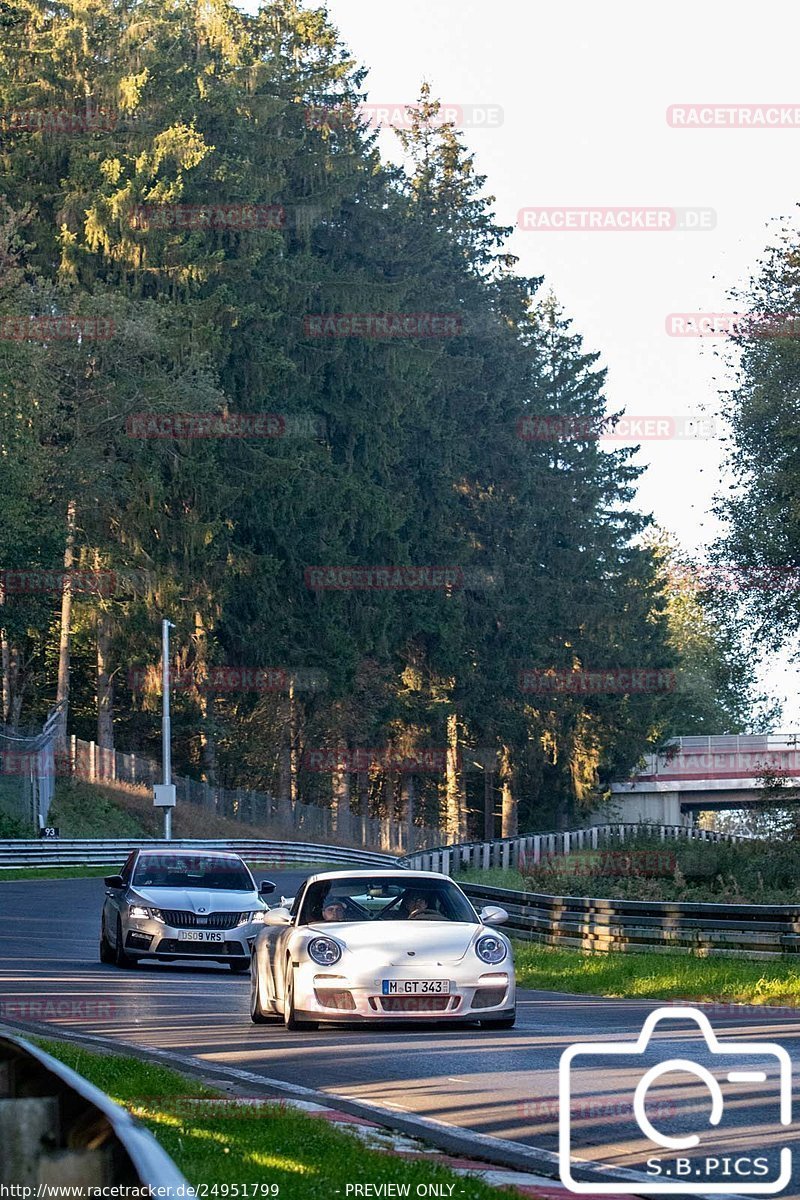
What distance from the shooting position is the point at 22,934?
93.8ft

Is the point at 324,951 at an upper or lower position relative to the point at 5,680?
lower

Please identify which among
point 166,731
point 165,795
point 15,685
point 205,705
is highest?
point 15,685

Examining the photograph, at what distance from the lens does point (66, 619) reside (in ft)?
198

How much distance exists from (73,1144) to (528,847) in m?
54.8

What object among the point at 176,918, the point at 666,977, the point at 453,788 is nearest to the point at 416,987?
the point at 666,977

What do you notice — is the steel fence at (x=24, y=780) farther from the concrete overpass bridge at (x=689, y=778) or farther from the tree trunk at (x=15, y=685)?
the concrete overpass bridge at (x=689, y=778)

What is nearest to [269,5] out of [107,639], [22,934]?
[107,639]

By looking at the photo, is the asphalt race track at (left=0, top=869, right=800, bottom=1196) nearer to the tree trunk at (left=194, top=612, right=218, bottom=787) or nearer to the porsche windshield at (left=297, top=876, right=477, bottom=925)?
the porsche windshield at (left=297, top=876, right=477, bottom=925)

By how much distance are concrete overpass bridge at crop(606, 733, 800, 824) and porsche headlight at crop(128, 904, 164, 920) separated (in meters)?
68.7

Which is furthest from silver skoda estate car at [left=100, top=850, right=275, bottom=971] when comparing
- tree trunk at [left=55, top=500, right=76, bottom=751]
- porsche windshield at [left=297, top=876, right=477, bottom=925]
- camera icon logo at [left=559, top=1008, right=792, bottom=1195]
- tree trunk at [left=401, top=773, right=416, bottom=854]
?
tree trunk at [left=401, top=773, right=416, bottom=854]

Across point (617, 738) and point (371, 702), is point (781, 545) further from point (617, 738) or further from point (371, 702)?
point (617, 738)

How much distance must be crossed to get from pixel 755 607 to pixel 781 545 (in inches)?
78.5

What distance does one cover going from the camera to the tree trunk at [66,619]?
58250 millimetres

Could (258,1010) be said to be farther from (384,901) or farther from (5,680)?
(5,680)
